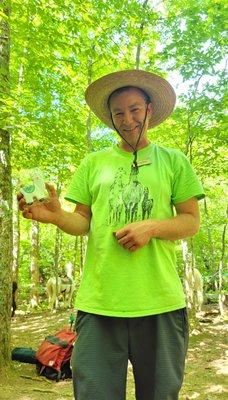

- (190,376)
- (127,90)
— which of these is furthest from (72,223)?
(190,376)

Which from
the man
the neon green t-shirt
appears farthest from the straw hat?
the neon green t-shirt

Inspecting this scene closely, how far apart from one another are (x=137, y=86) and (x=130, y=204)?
0.67 meters

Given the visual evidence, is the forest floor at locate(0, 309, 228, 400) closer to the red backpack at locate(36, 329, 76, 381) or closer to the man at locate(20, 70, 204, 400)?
the red backpack at locate(36, 329, 76, 381)

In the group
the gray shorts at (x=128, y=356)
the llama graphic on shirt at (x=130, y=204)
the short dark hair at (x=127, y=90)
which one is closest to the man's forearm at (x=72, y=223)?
the llama graphic on shirt at (x=130, y=204)

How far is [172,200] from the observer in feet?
6.73

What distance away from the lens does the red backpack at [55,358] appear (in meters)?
6.25

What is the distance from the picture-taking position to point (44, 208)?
189 centimetres

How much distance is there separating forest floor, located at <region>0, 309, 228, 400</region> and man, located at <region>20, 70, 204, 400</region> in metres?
3.78

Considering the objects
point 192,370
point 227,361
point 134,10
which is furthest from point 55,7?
point 227,361

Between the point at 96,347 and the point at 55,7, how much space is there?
4.99 metres

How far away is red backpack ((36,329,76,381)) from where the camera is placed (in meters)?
6.25

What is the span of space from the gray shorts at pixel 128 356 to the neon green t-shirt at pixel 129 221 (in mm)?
72

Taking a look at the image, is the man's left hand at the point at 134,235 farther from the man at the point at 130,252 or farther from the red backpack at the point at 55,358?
the red backpack at the point at 55,358

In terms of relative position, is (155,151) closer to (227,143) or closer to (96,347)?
(96,347)
